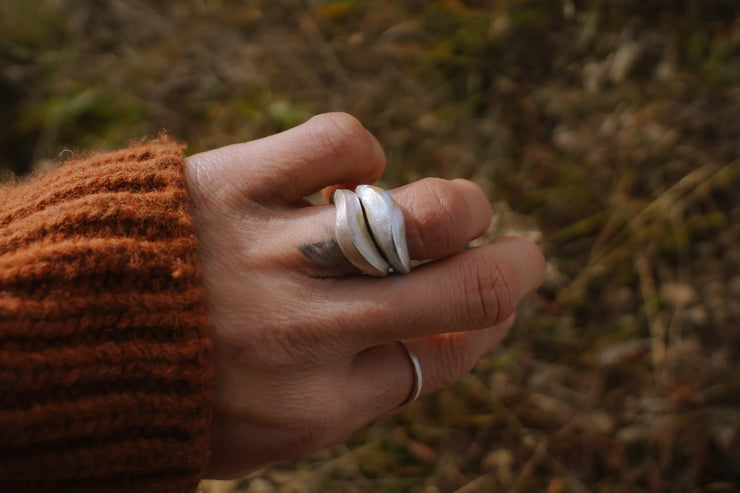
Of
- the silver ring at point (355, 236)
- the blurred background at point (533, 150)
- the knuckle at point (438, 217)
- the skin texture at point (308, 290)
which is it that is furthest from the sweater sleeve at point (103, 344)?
the blurred background at point (533, 150)

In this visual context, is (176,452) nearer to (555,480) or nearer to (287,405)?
(287,405)

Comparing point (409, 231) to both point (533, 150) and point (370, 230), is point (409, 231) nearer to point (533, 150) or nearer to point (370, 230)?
point (370, 230)

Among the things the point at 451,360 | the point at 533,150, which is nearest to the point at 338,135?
the point at 451,360

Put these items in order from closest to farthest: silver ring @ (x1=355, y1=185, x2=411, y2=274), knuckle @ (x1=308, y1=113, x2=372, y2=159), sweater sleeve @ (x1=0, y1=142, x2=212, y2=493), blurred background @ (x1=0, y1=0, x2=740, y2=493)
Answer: sweater sleeve @ (x1=0, y1=142, x2=212, y2=493) → silver ring @ (x1=355, y1=185, x2=411, y2=274) → knuckle @ (x1=308, y1=113, x2=372, y2=159) → blurred background @ (x1=0, y1=0, x2=740, y2=493)

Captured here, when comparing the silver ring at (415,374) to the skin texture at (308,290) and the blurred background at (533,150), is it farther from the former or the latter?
the blurred background at (533,150)

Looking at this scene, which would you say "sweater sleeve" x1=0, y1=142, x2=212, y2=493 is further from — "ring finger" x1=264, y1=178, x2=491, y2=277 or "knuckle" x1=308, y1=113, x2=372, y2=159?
"knuckle" x1=308, y1=113, x2=372, y2=159

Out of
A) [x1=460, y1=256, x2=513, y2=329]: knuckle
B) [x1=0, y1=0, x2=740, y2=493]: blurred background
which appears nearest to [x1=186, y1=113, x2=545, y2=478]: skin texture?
[x1=460, y1=256, x2=513, y2=329]: knuckle
